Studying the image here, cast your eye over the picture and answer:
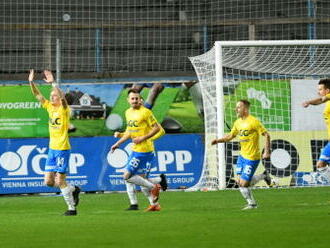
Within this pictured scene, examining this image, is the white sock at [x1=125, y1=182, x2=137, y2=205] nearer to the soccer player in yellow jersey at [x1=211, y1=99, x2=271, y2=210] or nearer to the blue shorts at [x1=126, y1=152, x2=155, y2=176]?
the blue shorts at [x1=126, y1=152, x2=155, y2=176]

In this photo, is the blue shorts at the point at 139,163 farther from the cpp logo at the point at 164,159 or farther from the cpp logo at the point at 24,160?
the cpp logo at the point at 24,160

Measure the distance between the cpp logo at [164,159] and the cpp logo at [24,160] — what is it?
153cm

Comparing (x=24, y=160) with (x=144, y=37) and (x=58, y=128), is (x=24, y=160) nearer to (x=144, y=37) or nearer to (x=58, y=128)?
(x=144, y=37)

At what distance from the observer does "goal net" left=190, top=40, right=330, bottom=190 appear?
930 inches

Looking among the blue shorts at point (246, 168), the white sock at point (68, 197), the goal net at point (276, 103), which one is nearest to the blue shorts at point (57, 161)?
the white sock at point (68, 197)

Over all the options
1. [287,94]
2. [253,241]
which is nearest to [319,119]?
[287,94]

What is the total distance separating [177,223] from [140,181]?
324 cm

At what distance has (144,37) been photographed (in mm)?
26703

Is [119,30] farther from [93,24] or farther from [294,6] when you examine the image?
[294,6]

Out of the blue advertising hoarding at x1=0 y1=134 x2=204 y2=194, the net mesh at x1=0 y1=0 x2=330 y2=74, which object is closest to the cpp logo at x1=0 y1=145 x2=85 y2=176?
the blue advertising hoarding at x1=0 y1=134 x2=204 y2=194

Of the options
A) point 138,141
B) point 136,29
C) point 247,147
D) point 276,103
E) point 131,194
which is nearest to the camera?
point 247,147

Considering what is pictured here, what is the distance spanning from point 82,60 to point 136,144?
9.27 meters

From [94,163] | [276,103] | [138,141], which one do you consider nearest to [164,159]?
[94,163]

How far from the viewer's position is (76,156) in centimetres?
2342
